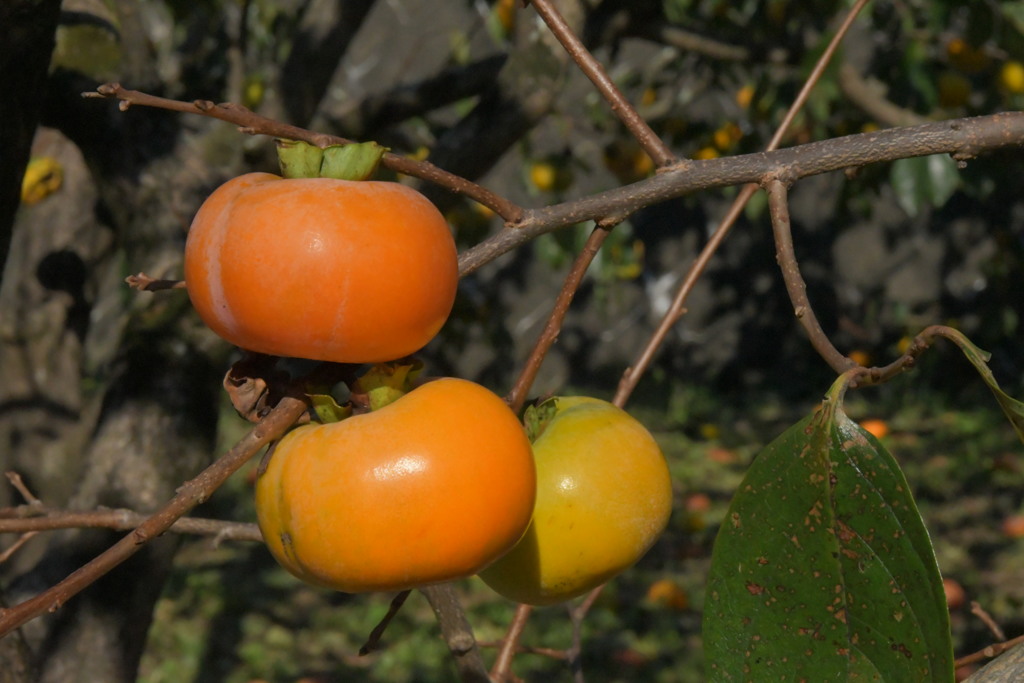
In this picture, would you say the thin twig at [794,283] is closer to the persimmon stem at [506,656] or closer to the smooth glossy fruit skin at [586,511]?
the smooth glossy fruit skin at [586,511]

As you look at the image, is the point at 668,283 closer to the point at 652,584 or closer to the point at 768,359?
the point at 768,359

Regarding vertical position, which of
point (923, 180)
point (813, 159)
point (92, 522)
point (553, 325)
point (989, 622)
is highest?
point (813, 159)

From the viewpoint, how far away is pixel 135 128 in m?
1.64

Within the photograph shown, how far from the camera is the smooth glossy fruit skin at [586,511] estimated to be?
73 cm

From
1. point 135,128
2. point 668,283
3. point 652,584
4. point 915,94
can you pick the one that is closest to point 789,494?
point 135,128

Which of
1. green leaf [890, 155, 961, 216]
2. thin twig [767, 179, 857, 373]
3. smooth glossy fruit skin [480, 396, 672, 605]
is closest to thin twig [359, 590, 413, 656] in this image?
smooth glossy fruit skin [480, 396, 672, 605]

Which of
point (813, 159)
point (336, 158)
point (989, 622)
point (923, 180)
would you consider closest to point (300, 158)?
point (336, 158)

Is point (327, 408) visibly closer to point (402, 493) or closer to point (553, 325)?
point (402, 493)

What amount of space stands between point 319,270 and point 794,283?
324 millimetres

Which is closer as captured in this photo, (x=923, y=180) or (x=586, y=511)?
(x=586, y=511)

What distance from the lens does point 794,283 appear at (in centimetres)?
71

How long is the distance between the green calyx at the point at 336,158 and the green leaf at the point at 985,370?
0.38 meters

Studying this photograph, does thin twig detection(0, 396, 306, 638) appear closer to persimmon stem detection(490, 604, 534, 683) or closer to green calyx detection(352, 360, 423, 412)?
green calyx detection(352, 360, 423, 412)

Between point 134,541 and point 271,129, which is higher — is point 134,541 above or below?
below
